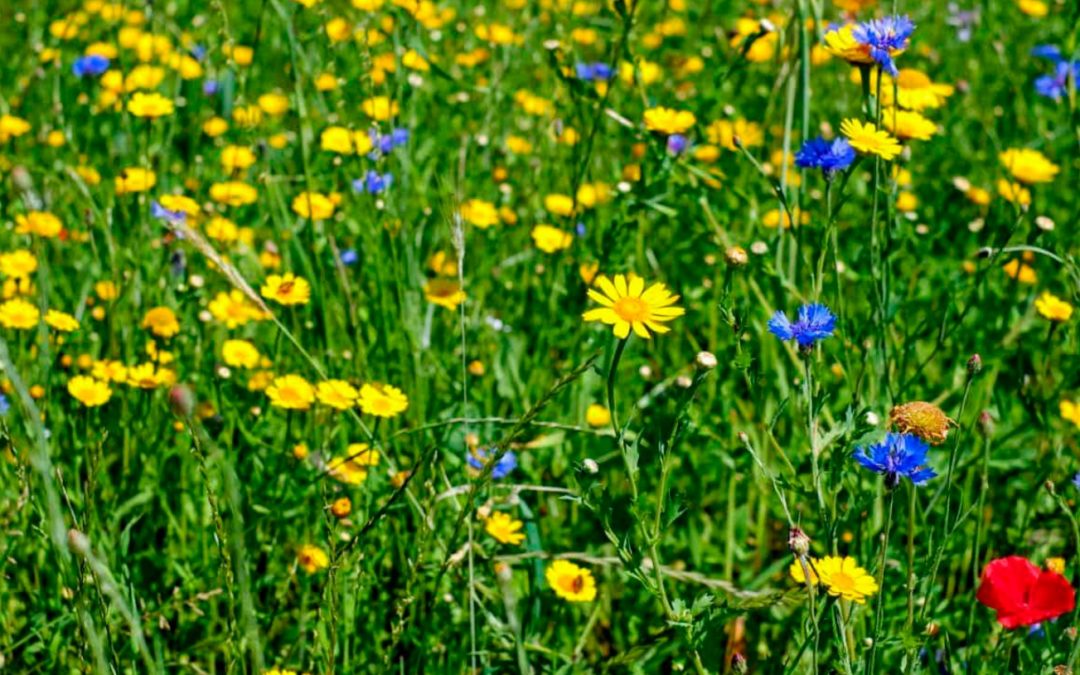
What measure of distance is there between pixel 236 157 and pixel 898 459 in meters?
1.73

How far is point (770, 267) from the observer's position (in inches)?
80.4

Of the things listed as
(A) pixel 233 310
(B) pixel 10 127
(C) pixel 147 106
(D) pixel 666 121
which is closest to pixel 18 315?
(A) pixel 233 310

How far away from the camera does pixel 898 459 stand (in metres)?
1.44

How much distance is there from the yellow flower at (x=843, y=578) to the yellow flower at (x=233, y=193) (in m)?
1.61

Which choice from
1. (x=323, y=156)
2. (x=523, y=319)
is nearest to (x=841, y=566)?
(x=523, y=319)

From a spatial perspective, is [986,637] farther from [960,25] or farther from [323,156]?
[960,25]

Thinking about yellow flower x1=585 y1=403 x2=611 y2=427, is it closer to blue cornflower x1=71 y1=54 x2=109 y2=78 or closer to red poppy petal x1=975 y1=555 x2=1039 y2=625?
red poppy petal x1=975 y1=555 x2=1039 y2=625

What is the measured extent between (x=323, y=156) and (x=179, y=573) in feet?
3.50

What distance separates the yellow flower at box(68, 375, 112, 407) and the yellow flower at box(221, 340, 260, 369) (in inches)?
8.9

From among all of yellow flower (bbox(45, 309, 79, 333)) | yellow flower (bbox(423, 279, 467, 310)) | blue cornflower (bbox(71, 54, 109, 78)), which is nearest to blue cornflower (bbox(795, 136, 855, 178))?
yellow flower (bbox(423, 279, 467, 310))

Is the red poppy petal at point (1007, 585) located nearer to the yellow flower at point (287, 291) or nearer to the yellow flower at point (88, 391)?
the yellow flower at point (287, 291)

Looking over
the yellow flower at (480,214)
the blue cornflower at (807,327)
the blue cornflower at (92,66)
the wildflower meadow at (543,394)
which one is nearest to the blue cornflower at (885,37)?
the wildflower meadow at (543,394)

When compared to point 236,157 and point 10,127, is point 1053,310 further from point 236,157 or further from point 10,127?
point 10,127

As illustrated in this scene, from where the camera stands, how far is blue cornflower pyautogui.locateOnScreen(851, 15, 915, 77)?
171 cm
